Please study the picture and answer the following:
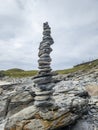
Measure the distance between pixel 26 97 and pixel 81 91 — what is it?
7.07m

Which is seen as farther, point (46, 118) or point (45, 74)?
point (45, 74)

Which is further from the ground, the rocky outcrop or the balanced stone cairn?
the balanced stone cairn

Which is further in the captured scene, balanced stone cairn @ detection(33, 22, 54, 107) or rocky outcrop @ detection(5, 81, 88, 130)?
balanced stone cairn @ detection(33, 22, 54, 107)

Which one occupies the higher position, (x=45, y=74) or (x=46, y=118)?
(x=45, y=74)

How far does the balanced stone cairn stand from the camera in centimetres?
2766

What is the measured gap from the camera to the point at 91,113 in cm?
3338

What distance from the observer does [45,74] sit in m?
28.1

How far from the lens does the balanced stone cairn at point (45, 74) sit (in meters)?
27.7

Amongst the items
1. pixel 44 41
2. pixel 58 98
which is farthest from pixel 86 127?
pixel 44 41

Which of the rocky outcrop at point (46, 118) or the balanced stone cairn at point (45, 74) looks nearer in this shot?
the rocky outcrop at point (46, 118)

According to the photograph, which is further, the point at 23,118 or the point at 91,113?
the point at 91,113

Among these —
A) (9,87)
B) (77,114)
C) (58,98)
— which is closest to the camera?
(77,114)

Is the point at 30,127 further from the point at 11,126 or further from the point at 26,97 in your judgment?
the point at 26,97

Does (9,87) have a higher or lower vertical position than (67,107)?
higher
